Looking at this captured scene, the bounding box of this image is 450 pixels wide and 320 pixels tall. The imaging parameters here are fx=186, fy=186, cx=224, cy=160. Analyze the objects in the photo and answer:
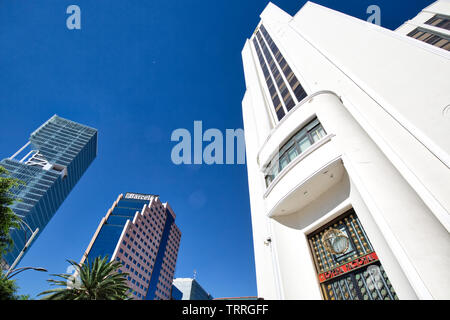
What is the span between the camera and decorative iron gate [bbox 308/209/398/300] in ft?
20.5

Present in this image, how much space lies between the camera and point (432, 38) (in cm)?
1923

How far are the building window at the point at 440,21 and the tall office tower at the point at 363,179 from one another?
1640 cm

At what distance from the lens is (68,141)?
140000mm

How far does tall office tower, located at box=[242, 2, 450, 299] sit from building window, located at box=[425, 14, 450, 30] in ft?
53.8

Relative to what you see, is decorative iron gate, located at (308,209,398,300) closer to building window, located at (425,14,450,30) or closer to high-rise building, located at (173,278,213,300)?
building window, located at (425,14,450,30)

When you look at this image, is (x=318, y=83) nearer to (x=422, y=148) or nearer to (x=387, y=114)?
(x=387, y=114)

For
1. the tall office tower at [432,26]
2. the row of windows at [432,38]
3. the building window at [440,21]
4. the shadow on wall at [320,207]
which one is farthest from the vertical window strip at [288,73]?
the building window at [440,21]

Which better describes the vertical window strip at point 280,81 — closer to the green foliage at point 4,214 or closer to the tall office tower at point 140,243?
the green foliage at point 4,214

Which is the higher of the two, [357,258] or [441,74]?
[441,74]

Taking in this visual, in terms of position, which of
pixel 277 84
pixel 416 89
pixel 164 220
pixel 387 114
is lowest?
pixel 387 114

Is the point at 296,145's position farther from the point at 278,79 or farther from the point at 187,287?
the point at 187,287

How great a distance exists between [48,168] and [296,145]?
15551cm

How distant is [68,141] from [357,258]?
182 m
